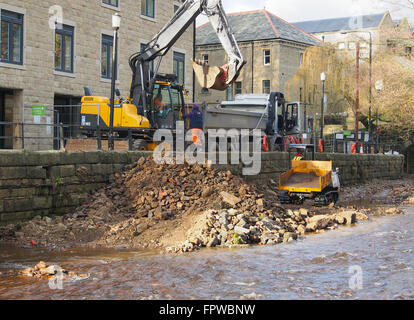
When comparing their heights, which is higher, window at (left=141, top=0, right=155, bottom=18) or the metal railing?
window at (left=141, top=0, right=155, bottom=18)

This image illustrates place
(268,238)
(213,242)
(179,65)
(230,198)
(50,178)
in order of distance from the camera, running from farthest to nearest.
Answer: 1. (179,65)
2. (230,198)
3. (50,178)
4. (268,238)
5. (213,242)

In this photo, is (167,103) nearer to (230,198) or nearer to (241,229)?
(230,198)

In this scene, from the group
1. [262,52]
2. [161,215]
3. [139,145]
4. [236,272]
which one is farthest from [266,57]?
[236,272]

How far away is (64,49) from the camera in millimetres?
24109

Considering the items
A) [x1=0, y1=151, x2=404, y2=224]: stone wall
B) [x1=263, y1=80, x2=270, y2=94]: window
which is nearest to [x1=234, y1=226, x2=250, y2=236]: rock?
[x1=0, y1=151, x2=404, y2=224]: stone wall

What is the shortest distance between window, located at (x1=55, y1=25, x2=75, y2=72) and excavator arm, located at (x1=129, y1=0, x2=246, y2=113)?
13.5 feet

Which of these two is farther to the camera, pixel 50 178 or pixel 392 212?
pixel 392 212

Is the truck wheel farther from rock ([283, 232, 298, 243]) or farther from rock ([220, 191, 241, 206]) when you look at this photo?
rock ([283, 232, 298, 243])

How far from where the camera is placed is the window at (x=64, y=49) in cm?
2378

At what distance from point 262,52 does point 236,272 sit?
4099 cm

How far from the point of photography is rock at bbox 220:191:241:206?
1403 cm
